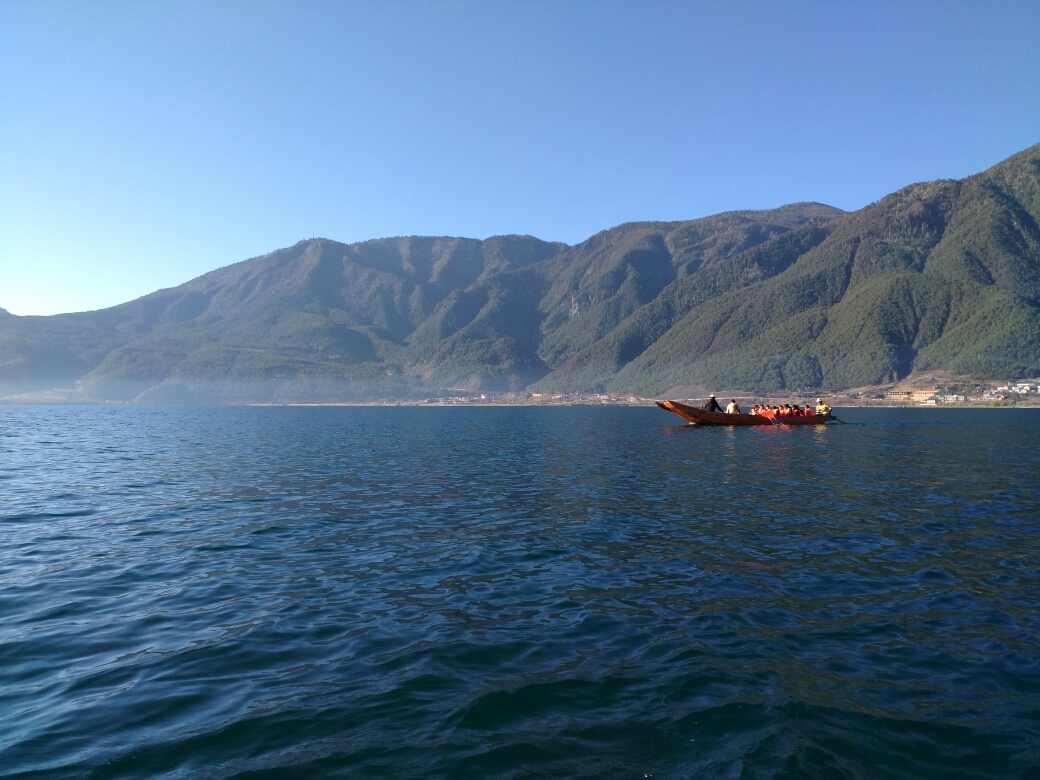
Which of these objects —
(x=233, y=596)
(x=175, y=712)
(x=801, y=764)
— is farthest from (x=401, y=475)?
(x=801, y=764)

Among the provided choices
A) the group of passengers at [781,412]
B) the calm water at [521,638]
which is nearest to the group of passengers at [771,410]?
the group of passengers at [781,412]

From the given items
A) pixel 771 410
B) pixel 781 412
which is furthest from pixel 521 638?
pixel 781 412

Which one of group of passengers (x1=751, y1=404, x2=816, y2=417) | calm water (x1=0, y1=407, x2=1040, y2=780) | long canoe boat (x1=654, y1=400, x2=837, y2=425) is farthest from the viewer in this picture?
group of passengers (x1=751, y1=404, x2=816, y2=417)

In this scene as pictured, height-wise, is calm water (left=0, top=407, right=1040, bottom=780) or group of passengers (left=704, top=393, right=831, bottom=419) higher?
group of passengers (left=704, top=393, right=831, bottom=419)

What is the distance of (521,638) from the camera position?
30.8 ft

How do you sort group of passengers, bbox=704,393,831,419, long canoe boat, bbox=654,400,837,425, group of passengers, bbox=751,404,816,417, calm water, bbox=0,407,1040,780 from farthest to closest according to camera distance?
group of passengers, bbox=751,404,816,417
group of passengers, bbox=704,393,831,419
long canoe boat, bbox=654,400,837,425
calm water, bbox=0,407,1040,780

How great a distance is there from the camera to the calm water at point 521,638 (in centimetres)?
640

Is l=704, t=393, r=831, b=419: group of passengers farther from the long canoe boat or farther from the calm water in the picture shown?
the calm water

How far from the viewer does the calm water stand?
6.40 meters

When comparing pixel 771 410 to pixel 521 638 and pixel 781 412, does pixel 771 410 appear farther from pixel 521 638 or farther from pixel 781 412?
pixel 521 638

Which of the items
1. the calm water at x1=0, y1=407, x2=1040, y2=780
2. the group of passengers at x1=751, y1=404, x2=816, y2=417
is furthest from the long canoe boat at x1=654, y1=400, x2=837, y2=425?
the calm water at x1=0, y1=407, x2=1040, y2=780

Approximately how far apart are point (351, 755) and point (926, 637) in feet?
27.6

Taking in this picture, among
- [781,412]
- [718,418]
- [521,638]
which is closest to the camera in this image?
[521,638]

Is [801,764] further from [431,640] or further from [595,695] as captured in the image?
[431,640]
